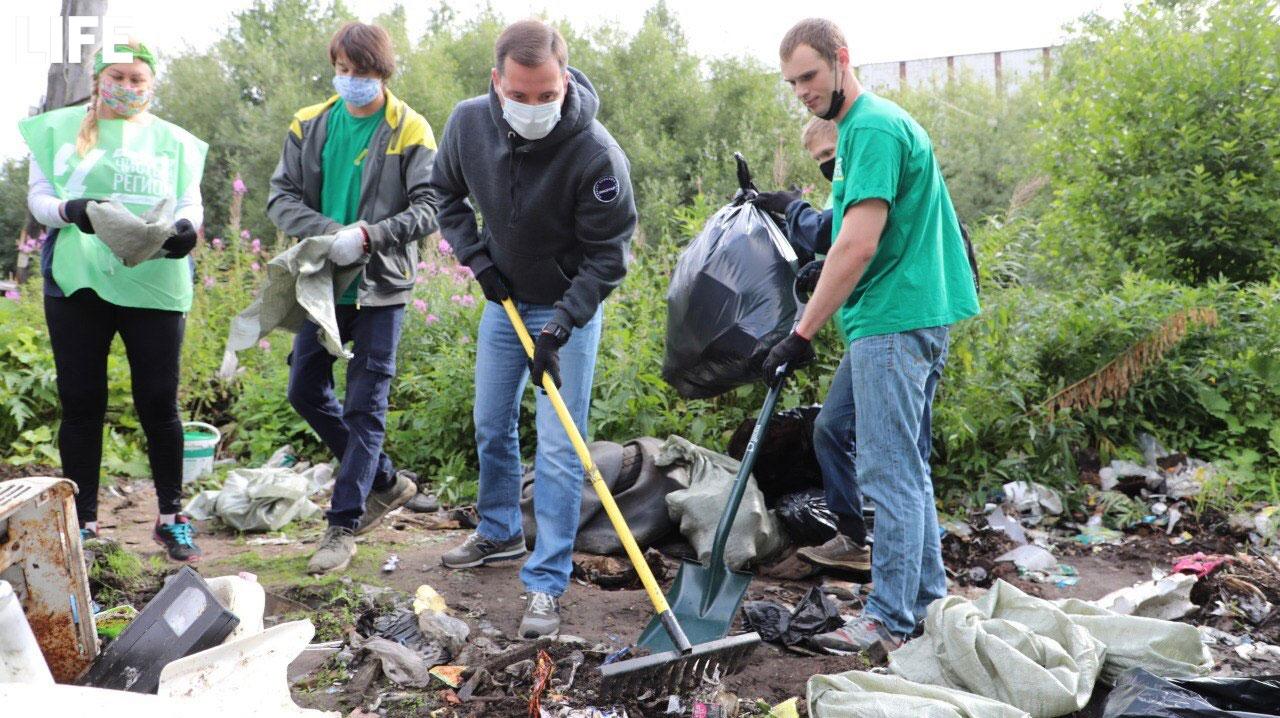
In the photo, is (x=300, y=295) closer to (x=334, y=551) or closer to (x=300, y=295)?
(x=300, y=295)

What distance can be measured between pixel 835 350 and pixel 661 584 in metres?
1.72

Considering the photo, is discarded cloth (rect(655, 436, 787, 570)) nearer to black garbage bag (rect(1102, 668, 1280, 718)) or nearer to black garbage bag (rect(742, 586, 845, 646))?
black garbage bag (rect(742, 586, 845, 646))

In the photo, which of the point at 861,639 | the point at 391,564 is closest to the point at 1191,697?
the point at 861,639

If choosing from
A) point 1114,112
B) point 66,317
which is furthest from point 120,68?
point 1114,112

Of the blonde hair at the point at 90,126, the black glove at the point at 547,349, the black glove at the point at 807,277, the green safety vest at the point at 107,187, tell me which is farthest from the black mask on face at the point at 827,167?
the blonde hair at the point at 90,126

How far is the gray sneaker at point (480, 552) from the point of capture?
3715mm

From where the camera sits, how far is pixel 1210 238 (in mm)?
6074

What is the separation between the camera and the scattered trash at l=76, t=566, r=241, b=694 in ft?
8.05

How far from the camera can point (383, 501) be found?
4.21 meters

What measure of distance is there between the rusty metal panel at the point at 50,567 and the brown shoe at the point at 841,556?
2.47 meters

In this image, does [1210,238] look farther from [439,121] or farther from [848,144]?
[439,121]

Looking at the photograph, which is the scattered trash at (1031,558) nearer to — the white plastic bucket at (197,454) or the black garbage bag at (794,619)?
the black garbage bag at (794,619)

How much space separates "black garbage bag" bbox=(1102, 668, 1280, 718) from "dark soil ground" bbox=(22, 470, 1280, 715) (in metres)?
0.30

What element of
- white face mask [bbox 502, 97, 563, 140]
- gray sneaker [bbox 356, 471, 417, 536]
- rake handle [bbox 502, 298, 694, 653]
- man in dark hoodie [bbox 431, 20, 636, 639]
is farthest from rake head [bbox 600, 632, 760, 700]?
gray sneaker [bbox 356, 471, 417, 536]
